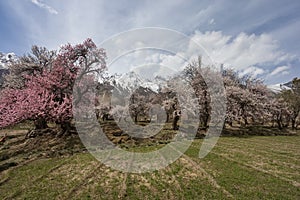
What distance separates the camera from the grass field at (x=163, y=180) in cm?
700

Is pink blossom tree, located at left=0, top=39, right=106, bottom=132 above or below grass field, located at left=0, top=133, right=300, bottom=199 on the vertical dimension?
above

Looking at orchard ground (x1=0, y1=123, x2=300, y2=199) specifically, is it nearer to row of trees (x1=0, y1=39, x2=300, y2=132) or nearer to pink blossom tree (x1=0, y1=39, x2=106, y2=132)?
pink blossom tree (x1=0, y1=39, x2=106, y2=132)

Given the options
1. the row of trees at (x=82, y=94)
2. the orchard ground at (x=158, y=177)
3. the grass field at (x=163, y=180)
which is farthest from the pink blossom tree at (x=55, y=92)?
the grass field at (x=163, y=180)

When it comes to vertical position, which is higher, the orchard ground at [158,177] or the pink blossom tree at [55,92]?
the pink blossom tree at [55,92]

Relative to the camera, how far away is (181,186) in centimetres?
766

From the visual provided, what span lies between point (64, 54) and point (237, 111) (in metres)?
21.0

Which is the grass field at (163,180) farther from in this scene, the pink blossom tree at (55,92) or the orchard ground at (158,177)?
the pink blossom tree at (55,92)

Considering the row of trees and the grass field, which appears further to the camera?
the row of trees

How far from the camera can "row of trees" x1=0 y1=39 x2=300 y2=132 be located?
1576cm

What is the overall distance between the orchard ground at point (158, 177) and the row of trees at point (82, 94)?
13.5ft

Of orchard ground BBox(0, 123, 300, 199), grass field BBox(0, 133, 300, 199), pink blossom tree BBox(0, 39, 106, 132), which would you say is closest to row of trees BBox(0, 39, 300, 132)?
pink blossom tree BBox(0, 39, 106, 132)

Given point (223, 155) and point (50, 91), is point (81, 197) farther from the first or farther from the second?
point (50, 91)

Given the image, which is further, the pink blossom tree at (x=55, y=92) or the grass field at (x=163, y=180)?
the pink blossom tree at (x=55, y=92)

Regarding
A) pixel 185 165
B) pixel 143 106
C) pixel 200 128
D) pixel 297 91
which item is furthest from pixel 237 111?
pixel 185 165
